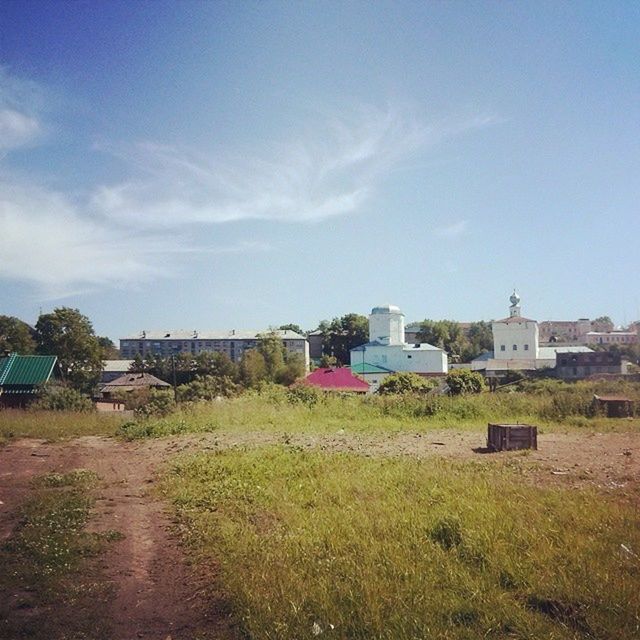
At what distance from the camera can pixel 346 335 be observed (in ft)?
309

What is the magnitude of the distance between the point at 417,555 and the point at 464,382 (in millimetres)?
33513

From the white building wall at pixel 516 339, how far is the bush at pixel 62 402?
65.9 m

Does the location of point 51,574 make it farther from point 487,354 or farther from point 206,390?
point 487,354

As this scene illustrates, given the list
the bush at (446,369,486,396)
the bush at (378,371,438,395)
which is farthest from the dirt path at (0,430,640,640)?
the bush at (446,369,486,396)

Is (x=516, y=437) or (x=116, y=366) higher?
(x=516, y=437)

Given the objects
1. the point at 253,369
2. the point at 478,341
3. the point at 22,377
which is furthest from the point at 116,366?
the point at 478,341

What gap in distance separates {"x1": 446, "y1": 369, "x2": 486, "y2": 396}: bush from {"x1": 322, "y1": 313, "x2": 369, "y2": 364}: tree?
52.5m

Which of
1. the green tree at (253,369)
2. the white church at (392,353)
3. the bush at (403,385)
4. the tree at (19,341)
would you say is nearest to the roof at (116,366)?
the tree at (19,341)

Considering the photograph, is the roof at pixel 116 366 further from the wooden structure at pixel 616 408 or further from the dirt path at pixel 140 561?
the dirt path at pixel 140 561

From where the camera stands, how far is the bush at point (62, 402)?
985 inches

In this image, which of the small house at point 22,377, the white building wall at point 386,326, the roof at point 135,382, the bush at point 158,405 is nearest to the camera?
the bush at point 158,405

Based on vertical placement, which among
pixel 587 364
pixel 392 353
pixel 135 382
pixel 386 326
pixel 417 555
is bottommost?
pixel 135 382

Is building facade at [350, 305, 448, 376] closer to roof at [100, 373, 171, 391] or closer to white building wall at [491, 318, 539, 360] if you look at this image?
white building wall at [491, 318, 539, 360]

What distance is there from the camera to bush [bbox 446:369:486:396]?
3703cm
